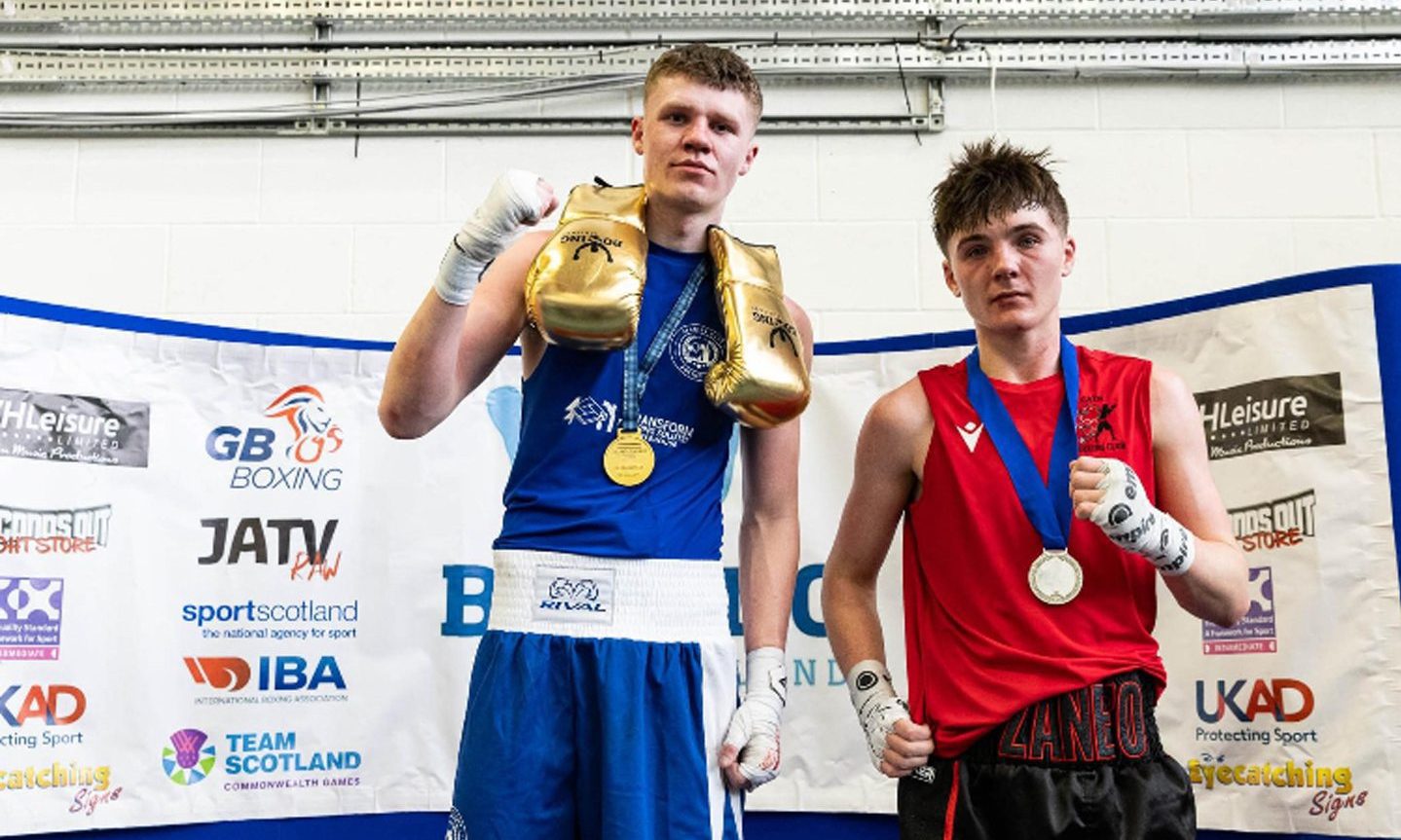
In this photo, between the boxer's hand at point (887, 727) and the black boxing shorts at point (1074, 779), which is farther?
the boxer's hand at point (887, 727)

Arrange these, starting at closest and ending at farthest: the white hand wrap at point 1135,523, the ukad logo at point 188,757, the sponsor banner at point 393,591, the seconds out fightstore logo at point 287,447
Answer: the white hand wrap at point 1135,523, the sponsor banner at point 393,591, the ukad logo at point 188,757, the seconds out fightstore logo at point 287,447

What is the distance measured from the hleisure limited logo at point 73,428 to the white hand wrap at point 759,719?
60.0 inches

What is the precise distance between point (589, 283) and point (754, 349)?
0.25 metres

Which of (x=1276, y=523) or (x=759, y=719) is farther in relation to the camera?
(x=1276, y=523)

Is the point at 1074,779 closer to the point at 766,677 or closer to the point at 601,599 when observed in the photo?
the point at 766,677

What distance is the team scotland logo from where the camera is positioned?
1892 mm

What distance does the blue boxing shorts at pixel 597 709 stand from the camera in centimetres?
168

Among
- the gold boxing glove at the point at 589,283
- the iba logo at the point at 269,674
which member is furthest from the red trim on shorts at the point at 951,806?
the iba logo at the point at 269,674

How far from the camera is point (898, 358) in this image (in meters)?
2.92

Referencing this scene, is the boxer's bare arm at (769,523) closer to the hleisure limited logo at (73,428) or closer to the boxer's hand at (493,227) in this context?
the boxer's hand at (493,227)

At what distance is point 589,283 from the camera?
1765 mm

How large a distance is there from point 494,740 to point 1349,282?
6.05 ft

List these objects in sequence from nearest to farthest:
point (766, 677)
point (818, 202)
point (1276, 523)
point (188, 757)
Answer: point (766, 677) → point (1276, 523) → point (188, 757) → point (818, 202)

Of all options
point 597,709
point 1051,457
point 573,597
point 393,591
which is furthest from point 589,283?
point 393,591
